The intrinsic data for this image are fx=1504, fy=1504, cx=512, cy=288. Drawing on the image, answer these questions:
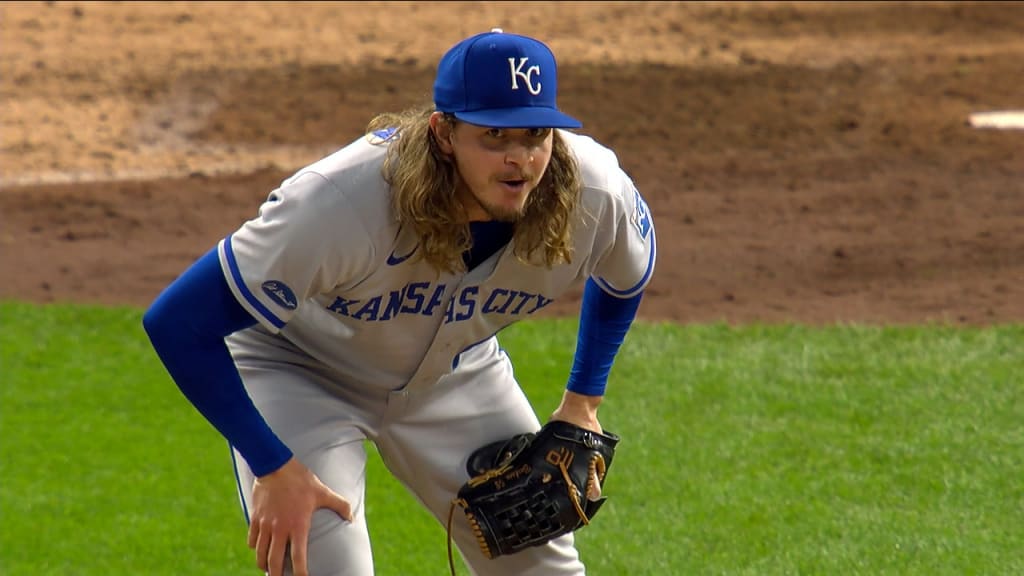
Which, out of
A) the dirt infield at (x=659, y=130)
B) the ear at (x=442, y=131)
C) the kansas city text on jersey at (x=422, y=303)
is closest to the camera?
the ear at (x=442, y=131)

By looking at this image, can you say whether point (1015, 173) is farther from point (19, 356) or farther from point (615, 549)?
point (19, 356)

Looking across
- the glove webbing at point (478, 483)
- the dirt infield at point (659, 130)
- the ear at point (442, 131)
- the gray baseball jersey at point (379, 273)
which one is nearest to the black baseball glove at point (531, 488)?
the glove webbing at point (478, 483)

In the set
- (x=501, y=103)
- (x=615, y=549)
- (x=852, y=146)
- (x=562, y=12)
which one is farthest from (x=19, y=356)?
(x=562, y=12)

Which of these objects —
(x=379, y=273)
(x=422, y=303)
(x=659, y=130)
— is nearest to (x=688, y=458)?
(x=422, y=303)

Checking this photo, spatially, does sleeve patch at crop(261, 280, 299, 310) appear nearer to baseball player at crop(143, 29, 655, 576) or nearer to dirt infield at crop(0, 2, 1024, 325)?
baseball player at crop(143, 29, 655, 576)

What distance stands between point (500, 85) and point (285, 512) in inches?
36.9

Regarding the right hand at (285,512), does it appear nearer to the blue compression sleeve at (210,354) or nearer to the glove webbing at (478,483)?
the blue compression sleeve at (210,354)

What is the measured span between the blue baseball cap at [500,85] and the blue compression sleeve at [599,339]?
2.28ft

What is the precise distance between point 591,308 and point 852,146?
5.82m

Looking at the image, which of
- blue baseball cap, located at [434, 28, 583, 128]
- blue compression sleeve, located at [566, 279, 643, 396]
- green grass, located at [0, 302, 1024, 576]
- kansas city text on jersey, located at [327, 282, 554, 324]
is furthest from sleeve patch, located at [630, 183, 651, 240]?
green grass, located at [0, 302, 1024, 576]

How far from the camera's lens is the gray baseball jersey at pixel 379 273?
2934mm

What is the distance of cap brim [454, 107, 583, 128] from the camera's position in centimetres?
289

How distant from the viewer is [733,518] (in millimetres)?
4812

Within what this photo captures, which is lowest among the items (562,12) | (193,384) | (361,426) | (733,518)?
(562,12)
